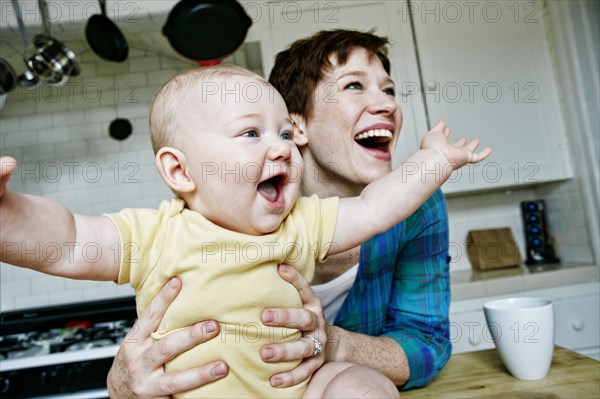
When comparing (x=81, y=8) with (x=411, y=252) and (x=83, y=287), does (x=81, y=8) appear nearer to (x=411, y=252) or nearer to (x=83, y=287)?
(x=83, y=287)

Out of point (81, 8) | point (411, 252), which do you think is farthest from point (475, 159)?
point (81, 8)

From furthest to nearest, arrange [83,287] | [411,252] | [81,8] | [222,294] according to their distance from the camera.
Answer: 1. [83,287]
2. [81,8]
3. [411,252]
4. [222,294]

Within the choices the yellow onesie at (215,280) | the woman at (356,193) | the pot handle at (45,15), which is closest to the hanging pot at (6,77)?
the pot handle at (45,15)

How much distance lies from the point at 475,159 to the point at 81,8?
6.14ft

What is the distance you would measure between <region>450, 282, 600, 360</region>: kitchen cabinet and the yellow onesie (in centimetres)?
147

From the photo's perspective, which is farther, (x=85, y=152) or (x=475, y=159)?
(x=85, y=152)

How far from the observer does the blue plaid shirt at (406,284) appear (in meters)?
1.09

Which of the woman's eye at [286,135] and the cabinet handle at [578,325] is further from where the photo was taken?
the cabinet handle at [578,325]

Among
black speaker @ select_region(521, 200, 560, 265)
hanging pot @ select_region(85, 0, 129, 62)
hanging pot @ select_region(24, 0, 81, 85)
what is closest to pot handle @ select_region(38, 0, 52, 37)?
hanging pot @ select_region(24, 0, 81, 85)

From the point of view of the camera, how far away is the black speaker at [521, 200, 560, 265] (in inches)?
101

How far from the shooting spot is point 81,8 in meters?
2.03

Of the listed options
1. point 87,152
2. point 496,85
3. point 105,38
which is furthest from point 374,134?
point 87,152

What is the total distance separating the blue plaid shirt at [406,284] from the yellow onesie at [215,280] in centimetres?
42

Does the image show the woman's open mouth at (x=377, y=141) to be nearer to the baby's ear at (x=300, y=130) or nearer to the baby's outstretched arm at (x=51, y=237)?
the baby's ear at (x=300, y=130)
